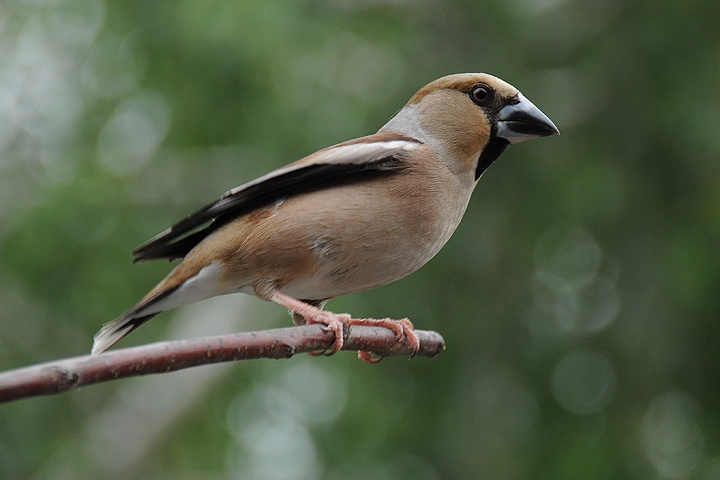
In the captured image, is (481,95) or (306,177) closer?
(306,177)

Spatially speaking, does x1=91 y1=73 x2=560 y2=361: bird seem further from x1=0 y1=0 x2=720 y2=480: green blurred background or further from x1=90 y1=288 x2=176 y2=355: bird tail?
x1=0 y1=0 x2=720 y2=480: green blurred background

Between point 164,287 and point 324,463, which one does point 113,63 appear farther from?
point 164,287

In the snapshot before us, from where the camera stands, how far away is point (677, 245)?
7.86m

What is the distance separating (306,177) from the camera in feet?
13.2

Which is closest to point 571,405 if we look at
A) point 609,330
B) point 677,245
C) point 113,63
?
point 609,330

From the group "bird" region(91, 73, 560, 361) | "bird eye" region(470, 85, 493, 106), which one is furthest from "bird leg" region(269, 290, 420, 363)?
"bird eye" region(470, 85, 493, 106)

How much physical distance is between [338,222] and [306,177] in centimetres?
28

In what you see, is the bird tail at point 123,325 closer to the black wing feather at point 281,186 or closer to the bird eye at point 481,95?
the black wing feather at point 281,186

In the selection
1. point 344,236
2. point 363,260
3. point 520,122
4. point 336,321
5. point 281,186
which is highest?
point 520,122

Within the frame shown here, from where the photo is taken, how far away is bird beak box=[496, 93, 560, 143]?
160 inches

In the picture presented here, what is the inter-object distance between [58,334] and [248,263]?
6902mm

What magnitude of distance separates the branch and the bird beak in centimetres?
123

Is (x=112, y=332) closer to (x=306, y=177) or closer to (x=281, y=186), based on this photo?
(x=281, y=186)

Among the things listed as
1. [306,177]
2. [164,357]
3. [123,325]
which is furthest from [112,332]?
[164,357]
